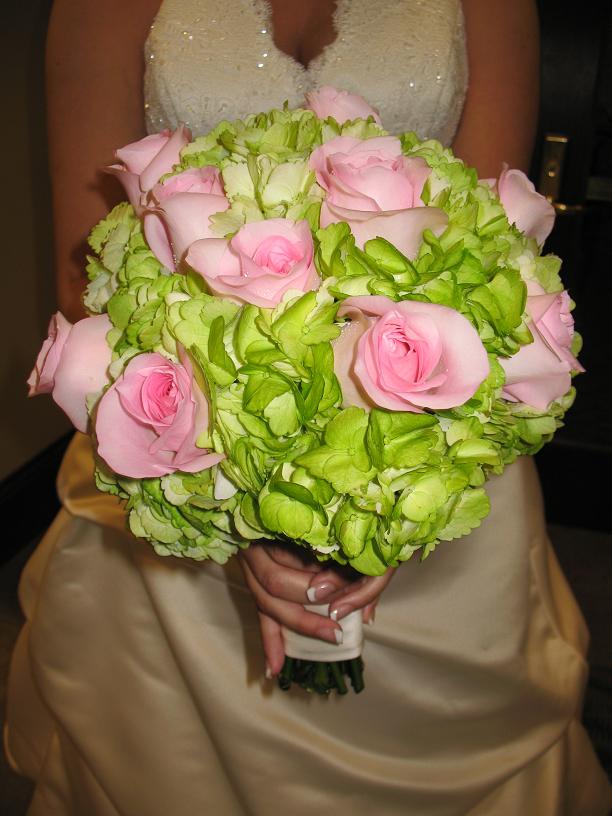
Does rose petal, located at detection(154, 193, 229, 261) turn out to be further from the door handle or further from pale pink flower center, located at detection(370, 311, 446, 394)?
the door handle

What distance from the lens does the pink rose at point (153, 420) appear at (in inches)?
26.5

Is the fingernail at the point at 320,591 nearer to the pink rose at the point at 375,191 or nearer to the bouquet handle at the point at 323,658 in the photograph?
the bouquet handle at the point at 323,658

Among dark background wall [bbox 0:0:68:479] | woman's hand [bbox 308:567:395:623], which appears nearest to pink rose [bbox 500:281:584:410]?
woman's hand [bbox 308:567:395:623]

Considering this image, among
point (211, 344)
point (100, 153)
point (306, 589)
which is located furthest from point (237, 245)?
point (100, 153)

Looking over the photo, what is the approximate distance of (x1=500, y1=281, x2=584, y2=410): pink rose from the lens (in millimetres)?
739

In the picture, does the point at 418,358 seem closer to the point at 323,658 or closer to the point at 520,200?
the point at 520,200

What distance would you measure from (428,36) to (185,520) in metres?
0.89

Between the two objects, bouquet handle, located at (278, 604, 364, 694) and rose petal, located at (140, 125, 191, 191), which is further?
bouquet handle, located at (278, 604, 364, 694)

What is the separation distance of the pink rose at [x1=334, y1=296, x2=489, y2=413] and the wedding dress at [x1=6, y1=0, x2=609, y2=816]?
73cm

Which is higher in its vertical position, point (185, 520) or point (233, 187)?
point (233, 187)

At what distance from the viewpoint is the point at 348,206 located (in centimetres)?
69

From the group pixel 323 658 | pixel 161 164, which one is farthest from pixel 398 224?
pixel 323 658

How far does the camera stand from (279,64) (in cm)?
125

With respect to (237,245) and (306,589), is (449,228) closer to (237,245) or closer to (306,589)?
(237,245)
